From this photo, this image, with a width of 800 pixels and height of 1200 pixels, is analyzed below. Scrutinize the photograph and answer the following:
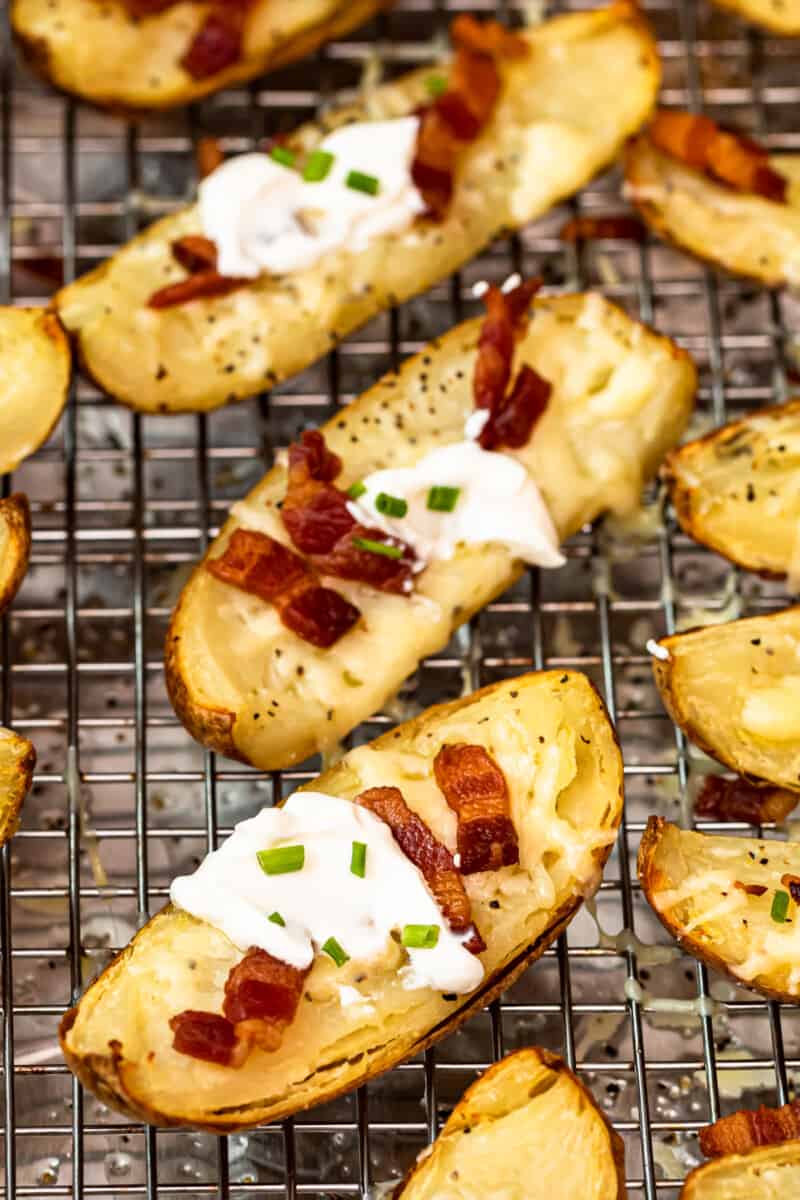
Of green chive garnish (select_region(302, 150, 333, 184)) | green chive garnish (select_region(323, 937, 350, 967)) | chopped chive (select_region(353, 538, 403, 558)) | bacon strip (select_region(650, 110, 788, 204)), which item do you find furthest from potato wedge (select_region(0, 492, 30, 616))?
bacon strip (select_region(650, 110, 788, 204))

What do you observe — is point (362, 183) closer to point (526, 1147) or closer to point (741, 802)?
point (741, 802)

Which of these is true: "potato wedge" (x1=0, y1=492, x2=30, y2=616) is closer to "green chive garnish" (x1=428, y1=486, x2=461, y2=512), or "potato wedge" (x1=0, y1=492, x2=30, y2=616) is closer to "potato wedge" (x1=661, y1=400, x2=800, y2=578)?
"green chive garnish" (x1=428, y1=486, x2=461, y2=512)

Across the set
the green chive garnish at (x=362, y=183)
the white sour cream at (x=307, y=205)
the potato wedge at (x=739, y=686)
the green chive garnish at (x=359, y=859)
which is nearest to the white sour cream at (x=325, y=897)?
the green chive garnish at (x=359, y=859)

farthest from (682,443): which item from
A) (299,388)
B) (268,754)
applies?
(268,754)

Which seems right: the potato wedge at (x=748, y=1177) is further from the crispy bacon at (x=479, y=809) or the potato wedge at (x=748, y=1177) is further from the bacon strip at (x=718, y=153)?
the bacon strip at (x=718, y=153)

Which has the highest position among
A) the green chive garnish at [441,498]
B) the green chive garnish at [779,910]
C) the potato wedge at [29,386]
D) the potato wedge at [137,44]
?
the potato wedge at [137,44]

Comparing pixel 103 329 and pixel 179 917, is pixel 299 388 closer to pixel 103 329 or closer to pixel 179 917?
pixel 103 329
